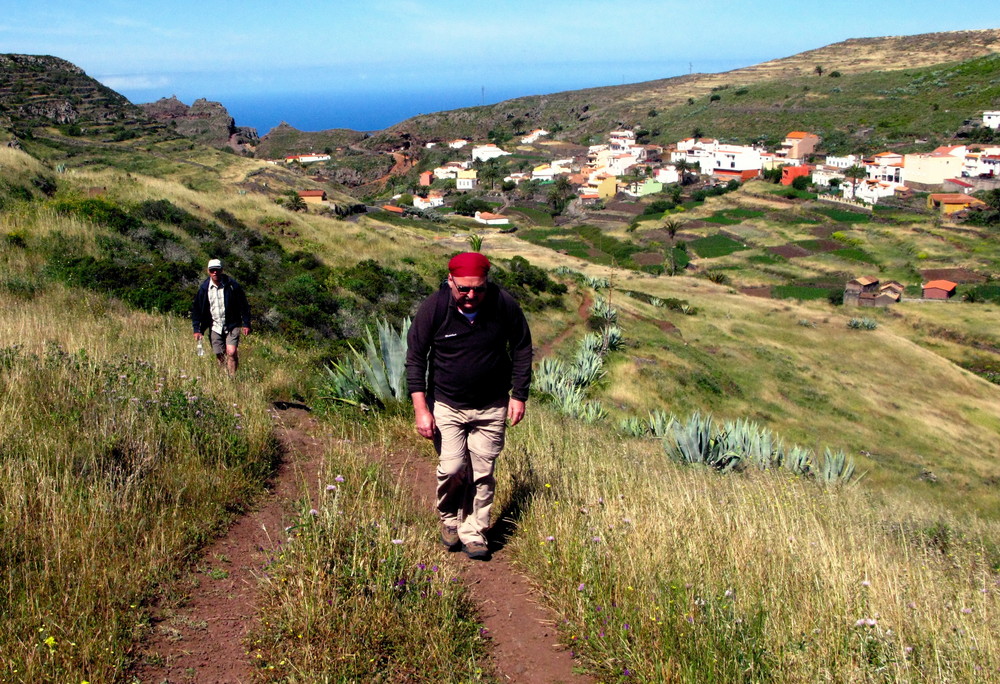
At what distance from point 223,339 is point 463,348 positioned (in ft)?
13.2

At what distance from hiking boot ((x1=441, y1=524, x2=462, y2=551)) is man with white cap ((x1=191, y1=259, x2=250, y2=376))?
11.9ft

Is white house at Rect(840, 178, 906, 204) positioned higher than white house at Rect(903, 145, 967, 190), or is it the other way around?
white house at Rect(903, 145, 967, 190)

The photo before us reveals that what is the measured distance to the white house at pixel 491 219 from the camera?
6938 centimetres

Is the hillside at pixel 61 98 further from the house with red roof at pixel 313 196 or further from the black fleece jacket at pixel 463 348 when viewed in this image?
the black fleece jacket at pixel 463 348

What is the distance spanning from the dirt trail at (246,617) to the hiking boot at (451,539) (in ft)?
0.25

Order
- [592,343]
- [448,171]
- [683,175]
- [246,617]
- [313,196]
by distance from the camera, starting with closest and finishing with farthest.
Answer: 1. [246,617]
2. [592,343]
3. [313,196]
4. [683,175]
5. [448,171]

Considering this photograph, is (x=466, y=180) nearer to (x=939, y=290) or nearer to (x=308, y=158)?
(x=308, y=158)

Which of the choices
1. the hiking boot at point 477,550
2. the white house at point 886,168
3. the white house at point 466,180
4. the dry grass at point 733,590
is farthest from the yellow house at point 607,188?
the hiking boot at point 477,550

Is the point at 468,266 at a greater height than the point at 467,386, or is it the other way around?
the point at 468,266

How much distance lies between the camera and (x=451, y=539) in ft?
11.4

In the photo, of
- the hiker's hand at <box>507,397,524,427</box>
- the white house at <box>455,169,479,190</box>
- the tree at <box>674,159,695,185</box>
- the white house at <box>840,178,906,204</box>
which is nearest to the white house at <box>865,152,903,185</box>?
the white house at <box>840,178,906,204</box>

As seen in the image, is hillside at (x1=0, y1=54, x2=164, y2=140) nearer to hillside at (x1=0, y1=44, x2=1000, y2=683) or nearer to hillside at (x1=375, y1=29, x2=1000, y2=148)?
hillside at (x1=0, y1=44, x2=1000, y2=683)

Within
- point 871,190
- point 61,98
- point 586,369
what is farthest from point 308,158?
point 586,369

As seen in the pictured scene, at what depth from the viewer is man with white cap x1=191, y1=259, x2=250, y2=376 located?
6.44m
